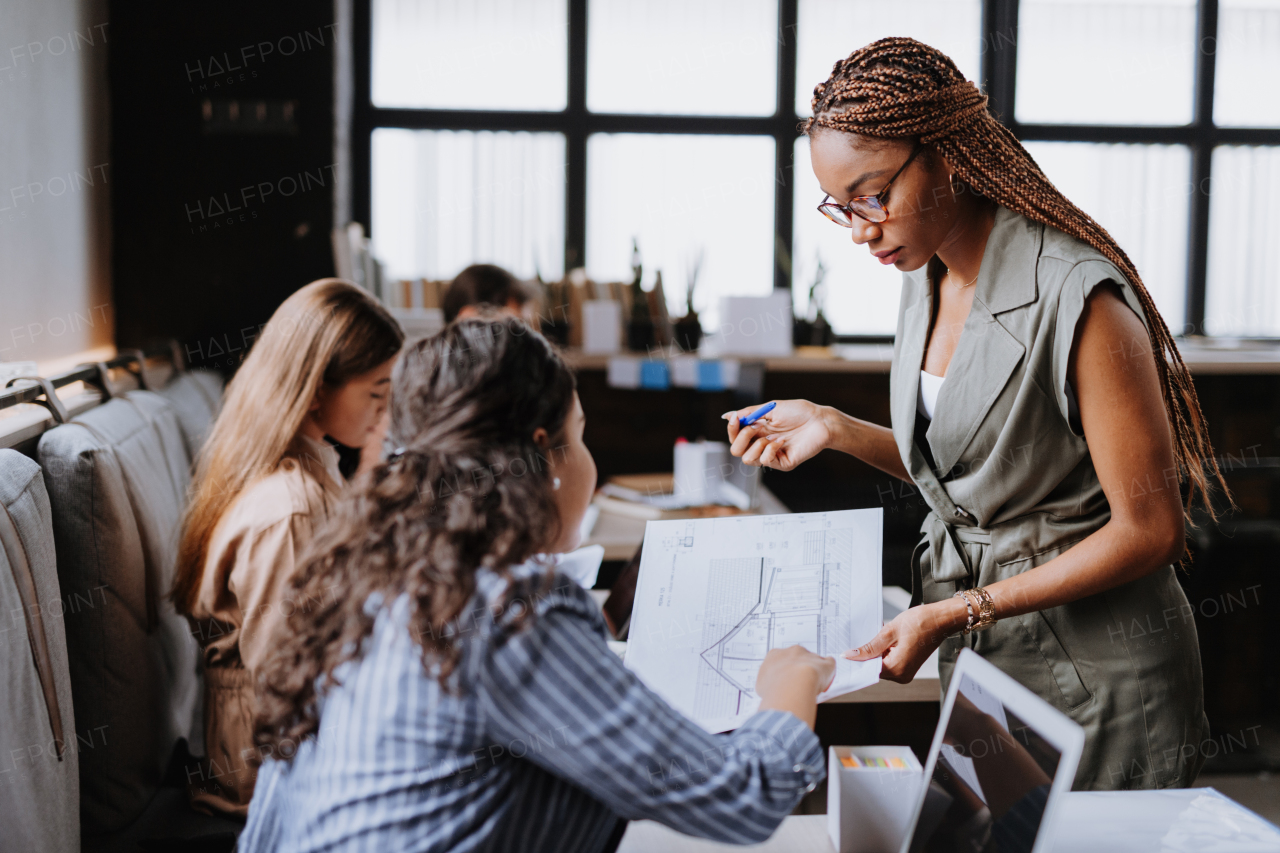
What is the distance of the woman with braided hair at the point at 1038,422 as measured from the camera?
3.50 feet

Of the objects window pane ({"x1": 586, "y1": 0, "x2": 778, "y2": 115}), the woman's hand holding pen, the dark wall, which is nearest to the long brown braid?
the woman's hand holding pen

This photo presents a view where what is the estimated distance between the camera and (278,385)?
166cm

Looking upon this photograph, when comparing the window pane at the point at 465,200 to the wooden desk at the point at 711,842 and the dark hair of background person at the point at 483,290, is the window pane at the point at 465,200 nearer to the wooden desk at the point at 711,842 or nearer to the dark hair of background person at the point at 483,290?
the dark hair of background person at the point at 483,290

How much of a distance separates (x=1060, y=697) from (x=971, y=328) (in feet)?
1.56

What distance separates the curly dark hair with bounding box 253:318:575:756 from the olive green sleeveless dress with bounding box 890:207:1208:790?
0.58 metres

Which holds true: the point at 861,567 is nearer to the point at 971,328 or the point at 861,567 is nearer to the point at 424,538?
the point at 971,328

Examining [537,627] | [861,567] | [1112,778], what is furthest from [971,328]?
[537,627]

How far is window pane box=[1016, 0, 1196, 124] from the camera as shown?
3758mm

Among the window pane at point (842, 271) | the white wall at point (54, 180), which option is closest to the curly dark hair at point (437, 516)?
the white wall at point (54, 180)

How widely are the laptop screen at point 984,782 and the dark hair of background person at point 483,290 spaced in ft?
7.00

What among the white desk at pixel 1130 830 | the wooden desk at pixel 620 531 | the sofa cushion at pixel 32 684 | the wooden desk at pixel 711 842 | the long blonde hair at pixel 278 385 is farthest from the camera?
the wooden desk at pixel 620 531

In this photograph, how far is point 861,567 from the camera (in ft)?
3.63

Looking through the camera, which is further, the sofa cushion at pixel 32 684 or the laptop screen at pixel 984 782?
the sofa cushion at pixel 32 684

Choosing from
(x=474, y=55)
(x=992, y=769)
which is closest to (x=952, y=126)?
(x=992, y=769)
